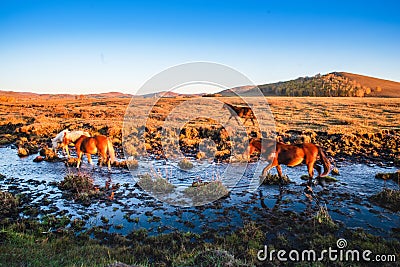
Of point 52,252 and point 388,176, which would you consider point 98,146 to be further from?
point 388,176

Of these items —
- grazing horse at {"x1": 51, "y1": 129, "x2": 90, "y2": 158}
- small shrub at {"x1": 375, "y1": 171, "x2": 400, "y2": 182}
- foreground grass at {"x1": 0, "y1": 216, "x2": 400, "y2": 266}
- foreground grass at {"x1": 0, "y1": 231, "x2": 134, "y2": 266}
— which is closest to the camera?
foreground grass at {"x1": 0, "y1": 231, "x2": 134, "y2": 266}

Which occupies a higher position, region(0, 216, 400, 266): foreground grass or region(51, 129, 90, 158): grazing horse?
region(51, 129, 90, 158): grazing horse

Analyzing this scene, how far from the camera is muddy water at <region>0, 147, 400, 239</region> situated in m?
6.71

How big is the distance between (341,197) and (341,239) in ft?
10.2

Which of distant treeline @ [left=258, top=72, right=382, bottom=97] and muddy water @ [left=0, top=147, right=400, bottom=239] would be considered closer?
muddy water @ [left=0, top=147, right=400, bottom=239]

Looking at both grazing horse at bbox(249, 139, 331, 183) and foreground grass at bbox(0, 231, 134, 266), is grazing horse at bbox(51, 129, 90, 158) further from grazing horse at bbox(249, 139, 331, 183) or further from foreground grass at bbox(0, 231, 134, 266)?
grazing horse at bbox(249, 139, 331, 183)

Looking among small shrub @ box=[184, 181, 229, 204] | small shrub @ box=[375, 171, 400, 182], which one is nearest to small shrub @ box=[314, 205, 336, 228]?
small shrub @ box=[184, 181, 229, 204]

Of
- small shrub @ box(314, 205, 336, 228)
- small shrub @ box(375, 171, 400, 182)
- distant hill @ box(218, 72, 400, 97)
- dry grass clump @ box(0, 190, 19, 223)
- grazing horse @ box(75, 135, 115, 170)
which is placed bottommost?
dry grass clump @ box(0, 190, 19, 223)

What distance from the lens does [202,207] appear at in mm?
7824

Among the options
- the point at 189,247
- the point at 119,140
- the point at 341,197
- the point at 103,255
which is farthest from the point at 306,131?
the point at 103,255

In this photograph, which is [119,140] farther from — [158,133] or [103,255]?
[103,255]

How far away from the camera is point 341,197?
27.4ft

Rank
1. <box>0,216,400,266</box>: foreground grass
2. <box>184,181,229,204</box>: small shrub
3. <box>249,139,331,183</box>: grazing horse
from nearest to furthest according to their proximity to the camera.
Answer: <box>0,216,400,266</box>: foreground grass
<box>184,181,229,204</box>: small shrub
<box>249,139,331,183</box>: grazing horse

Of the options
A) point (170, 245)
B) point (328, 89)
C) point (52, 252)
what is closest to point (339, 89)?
point (328, 89)
